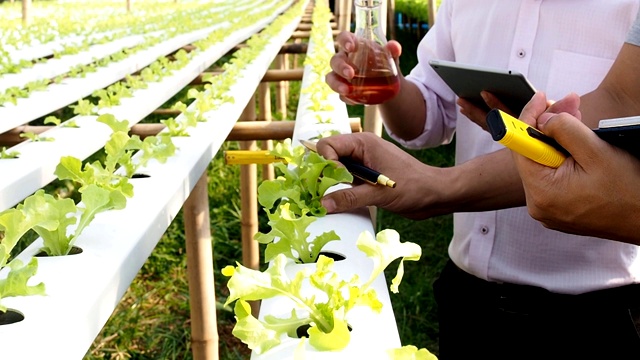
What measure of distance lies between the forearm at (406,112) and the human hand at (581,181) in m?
0.83

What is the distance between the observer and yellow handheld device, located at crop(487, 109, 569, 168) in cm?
103

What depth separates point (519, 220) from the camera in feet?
6.17

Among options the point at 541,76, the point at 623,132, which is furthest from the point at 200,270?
the point at 623,132

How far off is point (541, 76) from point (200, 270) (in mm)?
1151

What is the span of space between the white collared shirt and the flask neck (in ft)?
0.96

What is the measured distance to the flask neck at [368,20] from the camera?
1747mm

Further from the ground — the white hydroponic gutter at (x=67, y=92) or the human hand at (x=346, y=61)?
the human hand at (x=346, y=61)

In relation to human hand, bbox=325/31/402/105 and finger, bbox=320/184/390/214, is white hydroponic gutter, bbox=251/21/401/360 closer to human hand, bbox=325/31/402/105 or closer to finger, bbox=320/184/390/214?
finger, bbox=320/184/390/214

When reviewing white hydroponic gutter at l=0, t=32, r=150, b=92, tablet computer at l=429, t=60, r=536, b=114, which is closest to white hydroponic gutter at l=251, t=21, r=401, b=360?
tablet computer at l=429, t=60, r=536, b=114

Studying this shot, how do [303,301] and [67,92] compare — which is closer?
[303,301]

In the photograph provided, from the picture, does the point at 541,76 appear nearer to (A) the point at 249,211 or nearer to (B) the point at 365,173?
(B) the point at 365,173

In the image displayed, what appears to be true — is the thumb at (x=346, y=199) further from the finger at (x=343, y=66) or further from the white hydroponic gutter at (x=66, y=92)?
the white hydroponic gutter at (x=66, y=92)

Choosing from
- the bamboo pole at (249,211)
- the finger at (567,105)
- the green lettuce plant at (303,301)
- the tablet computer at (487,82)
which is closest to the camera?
the green lettuce plant at (303,301)

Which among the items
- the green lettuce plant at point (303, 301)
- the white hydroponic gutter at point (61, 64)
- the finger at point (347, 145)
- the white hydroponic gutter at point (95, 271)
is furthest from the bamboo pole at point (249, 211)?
the green lettuce plant at point (303, 301)
